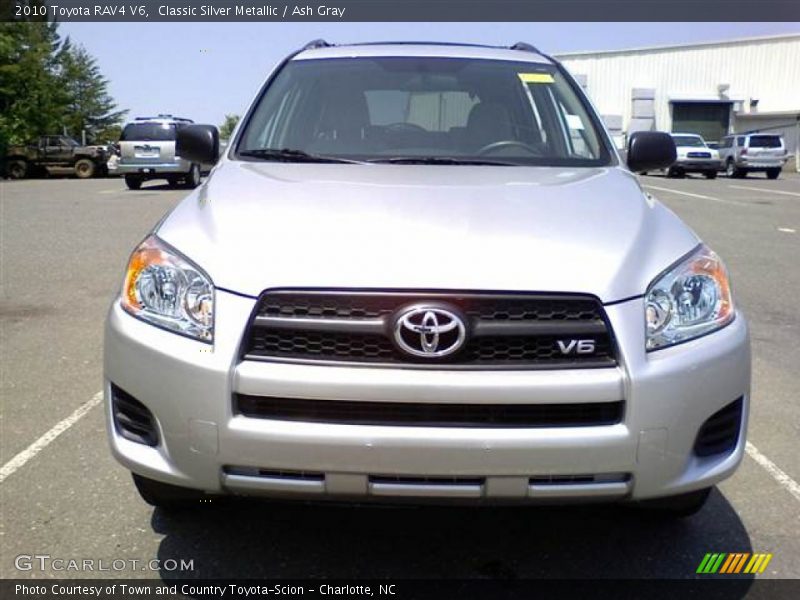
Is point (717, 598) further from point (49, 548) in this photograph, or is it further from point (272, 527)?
point (49, 548)

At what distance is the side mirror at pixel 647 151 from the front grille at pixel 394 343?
71.7 inches

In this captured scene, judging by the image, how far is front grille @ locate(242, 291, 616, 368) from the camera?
216cm

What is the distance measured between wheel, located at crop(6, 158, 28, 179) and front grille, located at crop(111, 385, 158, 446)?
3074cm

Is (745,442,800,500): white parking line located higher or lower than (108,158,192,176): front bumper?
higher

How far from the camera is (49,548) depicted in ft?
9.18

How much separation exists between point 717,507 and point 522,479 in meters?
1.42

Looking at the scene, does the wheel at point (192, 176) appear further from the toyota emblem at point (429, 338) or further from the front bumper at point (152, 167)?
the toyota emblem at point (429, 338)

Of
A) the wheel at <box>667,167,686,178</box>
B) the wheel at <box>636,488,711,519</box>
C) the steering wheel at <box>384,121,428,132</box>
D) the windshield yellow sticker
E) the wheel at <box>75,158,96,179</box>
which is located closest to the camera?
the wheel at <box>636,488,711,519</box>

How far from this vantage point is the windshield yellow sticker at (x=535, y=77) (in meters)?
3.91

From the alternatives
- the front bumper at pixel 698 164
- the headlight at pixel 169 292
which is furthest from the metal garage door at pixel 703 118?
the headlight at pixel 169 292

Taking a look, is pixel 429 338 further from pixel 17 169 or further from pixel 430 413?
pixel 17 169

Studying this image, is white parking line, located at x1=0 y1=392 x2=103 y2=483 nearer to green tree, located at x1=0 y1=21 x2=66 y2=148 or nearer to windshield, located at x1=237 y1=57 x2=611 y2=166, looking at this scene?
windshield, located at x1=237 y1=57 x2=611 y2=166

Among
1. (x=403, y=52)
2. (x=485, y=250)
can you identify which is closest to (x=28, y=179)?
(x=403, y=52)

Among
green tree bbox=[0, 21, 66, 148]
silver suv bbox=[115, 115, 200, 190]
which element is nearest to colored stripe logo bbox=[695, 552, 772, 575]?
silver suv bbox=[115, 115, 200, 190]
